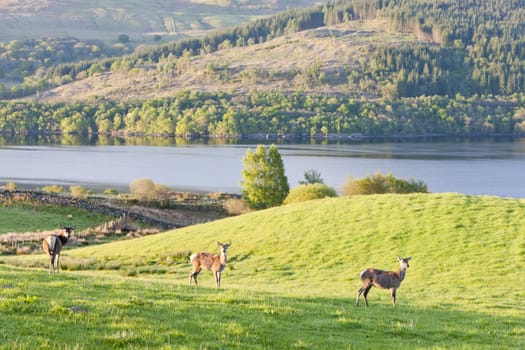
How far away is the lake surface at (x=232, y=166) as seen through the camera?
119 m

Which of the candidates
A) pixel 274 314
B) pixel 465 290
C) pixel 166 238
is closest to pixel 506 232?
pixel 465 290

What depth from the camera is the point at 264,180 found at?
3285 inches

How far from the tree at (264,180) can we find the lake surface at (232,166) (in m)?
26.5

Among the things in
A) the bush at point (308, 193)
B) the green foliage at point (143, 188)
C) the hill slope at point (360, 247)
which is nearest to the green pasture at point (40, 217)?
the hill slope at point (360, 247)

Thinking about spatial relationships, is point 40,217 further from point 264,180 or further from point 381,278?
point 381,278

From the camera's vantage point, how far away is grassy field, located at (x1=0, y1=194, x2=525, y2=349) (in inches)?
552

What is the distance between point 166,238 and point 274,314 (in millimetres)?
27190

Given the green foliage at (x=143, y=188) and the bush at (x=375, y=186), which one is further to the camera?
the green foliage at (x=143, y=188)

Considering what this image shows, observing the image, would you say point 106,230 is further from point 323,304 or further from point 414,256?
point 323,304

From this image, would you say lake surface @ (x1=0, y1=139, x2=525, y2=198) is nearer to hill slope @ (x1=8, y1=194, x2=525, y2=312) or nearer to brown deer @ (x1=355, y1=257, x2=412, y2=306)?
hill slope @ (x1=8, y1=194, x2=525, y2=312)

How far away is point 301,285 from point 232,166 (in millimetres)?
119040

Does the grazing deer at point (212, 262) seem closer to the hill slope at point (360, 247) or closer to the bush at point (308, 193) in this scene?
the hill slope at point (360, 247)

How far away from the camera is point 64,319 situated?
13.9 m

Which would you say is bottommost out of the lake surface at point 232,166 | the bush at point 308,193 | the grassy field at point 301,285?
the lake surface at point 232,166
